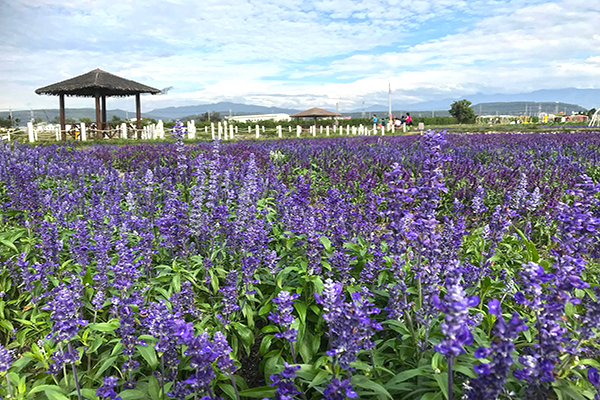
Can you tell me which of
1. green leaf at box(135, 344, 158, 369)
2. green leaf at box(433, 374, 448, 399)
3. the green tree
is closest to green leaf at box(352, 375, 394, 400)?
green leaf at box(433, 374, 448, 399)

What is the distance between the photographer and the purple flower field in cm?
183

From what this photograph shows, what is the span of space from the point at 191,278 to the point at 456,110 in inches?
2765

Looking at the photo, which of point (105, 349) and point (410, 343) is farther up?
point (410, 343)

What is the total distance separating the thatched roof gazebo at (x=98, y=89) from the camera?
28.8m

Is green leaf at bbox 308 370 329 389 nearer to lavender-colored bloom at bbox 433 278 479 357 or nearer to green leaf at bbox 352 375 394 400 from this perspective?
green leaf at bbox 352 375 394 400

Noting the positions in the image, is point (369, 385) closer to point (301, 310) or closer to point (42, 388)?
point (301, 310)

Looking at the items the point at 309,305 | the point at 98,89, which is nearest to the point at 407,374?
the point at 309,305

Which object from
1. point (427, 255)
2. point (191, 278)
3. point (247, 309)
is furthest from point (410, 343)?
point (191, 278)

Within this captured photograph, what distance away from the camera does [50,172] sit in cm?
799

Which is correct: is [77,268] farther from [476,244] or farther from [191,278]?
[476,244]

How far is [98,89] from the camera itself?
99.6 ft

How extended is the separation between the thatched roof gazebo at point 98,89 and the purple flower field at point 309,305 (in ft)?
87.1

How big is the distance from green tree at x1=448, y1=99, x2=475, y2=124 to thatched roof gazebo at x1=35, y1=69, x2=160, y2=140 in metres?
50.9

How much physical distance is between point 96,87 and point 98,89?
1.61 m
